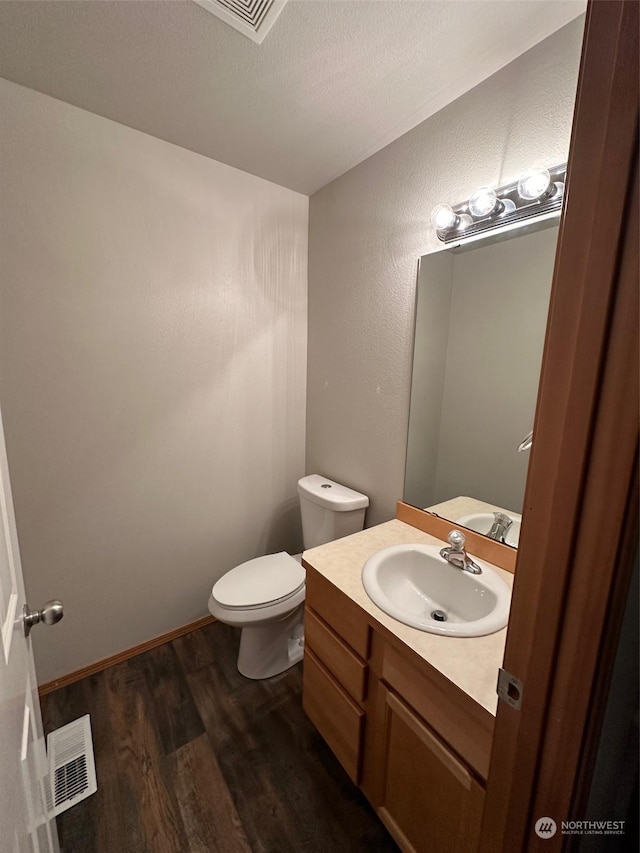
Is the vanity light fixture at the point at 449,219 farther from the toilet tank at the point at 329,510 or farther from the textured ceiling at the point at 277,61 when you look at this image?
Answer: the toilet tank at the point at 329,510

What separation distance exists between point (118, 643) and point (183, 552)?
514 millimetres

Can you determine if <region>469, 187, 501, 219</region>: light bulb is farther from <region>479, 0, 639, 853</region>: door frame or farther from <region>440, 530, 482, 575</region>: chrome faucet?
<region>440, 530, 482, 575</region>: chrome faucet

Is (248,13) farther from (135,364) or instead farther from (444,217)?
(135,364)

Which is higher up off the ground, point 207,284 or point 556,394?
point 207,284

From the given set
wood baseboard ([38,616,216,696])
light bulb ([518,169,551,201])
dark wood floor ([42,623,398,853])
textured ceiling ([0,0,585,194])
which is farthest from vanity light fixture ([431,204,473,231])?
wood baseboard ([38,616,216,696])

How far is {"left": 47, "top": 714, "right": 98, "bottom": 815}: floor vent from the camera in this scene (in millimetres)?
1177

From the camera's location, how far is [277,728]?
1416mm

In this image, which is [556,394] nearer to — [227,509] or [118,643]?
[227,509]

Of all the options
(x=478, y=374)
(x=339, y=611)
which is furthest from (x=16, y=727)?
(x=478, y=374)

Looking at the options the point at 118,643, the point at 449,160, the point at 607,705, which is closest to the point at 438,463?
the point at 607,705

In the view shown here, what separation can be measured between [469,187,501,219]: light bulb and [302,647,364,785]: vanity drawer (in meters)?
1.67

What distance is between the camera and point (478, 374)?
49.7 inches

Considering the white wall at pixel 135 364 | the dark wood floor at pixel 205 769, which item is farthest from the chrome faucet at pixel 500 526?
the white wall at pixel 135 364
